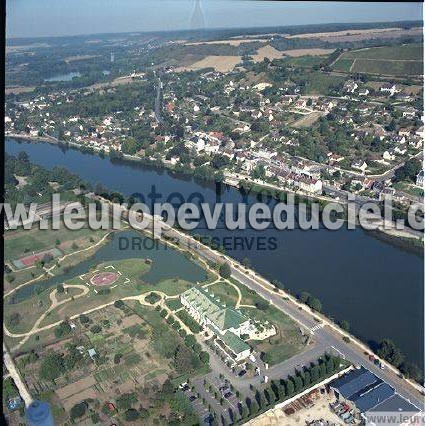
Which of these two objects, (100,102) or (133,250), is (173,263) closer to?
(133,250)

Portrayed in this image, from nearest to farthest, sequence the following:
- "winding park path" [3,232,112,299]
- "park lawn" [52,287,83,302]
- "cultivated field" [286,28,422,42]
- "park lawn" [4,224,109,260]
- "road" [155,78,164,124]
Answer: "park lawn" [52,287,83,302] < "winding park path" [3,232,112,299] < "park lawn" [4,224,109,260] < "road" [155,78,164,124] < "cultivated field" [286,28,422,42]

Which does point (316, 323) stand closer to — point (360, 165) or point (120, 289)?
point (120, 289)

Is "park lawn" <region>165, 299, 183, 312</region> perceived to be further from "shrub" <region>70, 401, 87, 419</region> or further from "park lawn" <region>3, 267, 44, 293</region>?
"park lawn" <region>3, 267, 44, 293</region>

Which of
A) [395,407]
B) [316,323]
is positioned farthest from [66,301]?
[395,407]

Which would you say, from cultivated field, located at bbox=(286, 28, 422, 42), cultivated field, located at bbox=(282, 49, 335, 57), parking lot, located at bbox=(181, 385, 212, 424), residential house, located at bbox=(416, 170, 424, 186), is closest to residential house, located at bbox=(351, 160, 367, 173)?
residential house, located at bbox=(416, 170, 424, 186)

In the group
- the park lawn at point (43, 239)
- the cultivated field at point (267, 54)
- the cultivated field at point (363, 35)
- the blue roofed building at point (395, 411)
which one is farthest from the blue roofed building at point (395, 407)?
the cultivated field at point (363, 35)
